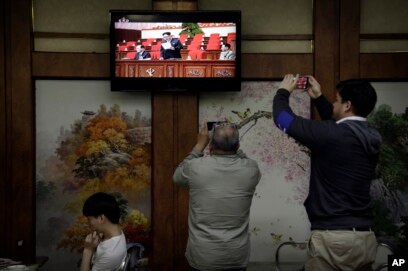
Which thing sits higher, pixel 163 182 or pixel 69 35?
pixel 69 35

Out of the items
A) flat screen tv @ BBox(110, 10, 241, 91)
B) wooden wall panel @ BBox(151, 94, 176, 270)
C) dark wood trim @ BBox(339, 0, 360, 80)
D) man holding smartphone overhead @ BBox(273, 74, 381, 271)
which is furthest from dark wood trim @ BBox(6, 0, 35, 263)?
dark wood trim @ BBox(339, 0, 360, 80)

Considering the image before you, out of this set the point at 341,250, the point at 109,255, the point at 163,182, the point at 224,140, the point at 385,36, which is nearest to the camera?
the point at 341,250

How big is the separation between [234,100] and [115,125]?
99 centimetres

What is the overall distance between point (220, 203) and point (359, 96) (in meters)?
0.86

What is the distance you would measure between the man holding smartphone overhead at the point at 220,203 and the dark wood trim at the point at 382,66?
1.88 metres

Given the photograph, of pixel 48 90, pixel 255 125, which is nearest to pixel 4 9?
pixel 48 90

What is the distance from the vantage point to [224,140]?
2.60 meters

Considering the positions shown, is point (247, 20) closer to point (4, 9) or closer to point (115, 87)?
point (115, 87)

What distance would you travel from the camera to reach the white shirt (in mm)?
2484

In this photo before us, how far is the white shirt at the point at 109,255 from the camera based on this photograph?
248 centimetres

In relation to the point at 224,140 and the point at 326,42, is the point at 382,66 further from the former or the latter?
the point at 224,140

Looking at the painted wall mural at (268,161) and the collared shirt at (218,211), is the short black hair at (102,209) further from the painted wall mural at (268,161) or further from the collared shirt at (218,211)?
the painted wall mural at (268,161)

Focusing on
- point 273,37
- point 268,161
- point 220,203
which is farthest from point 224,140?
point 273,37

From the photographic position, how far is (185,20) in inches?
150
